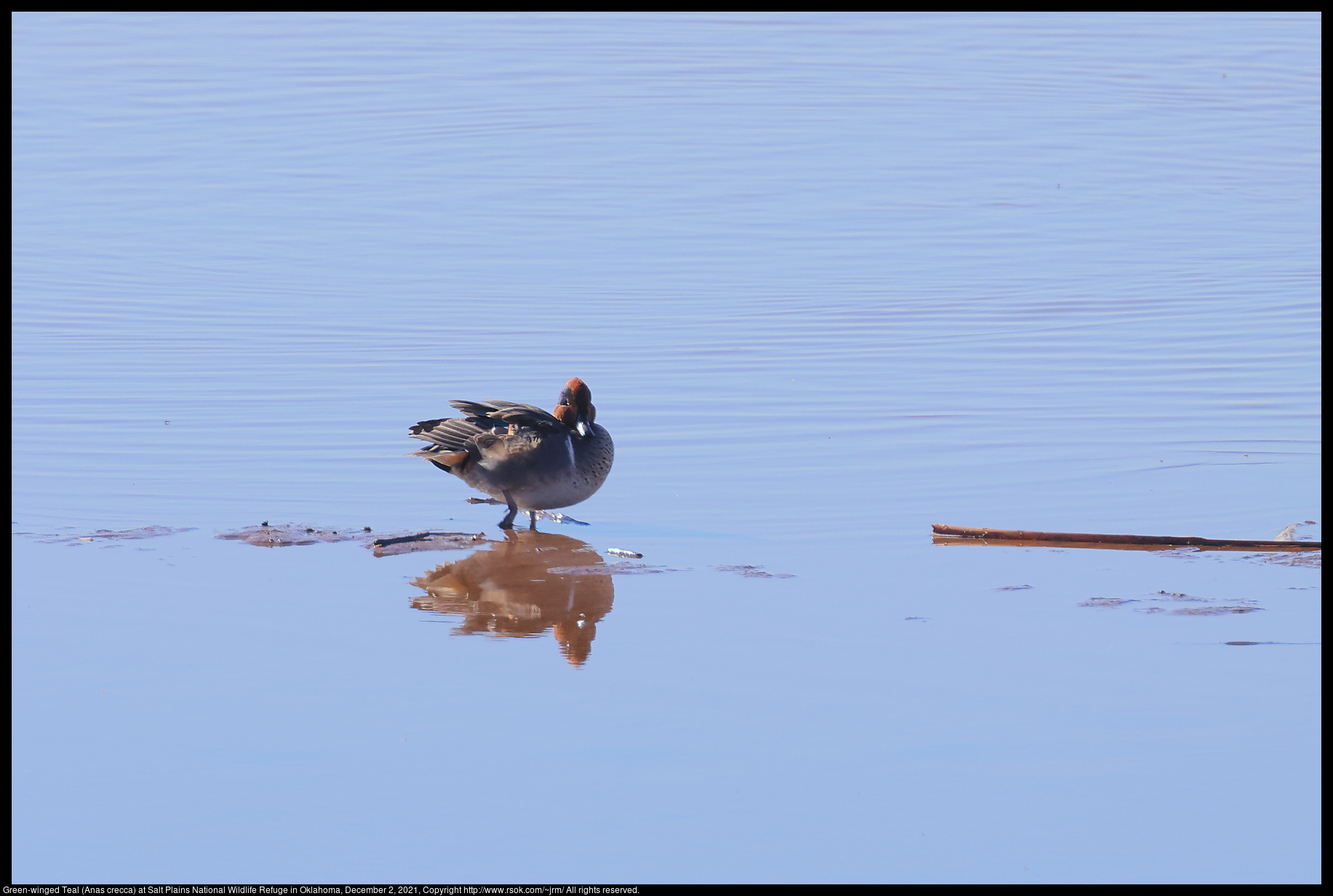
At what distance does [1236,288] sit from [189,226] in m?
8.82

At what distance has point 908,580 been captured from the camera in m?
6.55

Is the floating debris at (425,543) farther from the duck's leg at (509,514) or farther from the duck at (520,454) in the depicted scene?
the duck at (520,454)

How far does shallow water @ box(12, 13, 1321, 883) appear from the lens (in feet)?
15.0

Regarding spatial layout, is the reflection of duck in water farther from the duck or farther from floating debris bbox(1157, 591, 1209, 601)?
floating debris bbox(1157, 591, 1209, 601)

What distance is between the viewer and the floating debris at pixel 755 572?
6637 mm

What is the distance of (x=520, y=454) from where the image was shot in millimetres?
7660

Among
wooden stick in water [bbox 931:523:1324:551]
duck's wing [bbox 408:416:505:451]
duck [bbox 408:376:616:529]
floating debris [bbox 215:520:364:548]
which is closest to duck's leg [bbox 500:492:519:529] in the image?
Answer: duck [bbox 408:376:616:529]

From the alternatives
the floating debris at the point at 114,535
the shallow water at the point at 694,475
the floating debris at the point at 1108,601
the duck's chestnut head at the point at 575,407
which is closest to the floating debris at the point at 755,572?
the shallow water at the point at 694,475

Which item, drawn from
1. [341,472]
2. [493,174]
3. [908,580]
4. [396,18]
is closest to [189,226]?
[493,174]

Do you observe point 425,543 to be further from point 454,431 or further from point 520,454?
point 454,431

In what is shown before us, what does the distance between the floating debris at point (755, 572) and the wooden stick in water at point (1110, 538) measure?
0.79 metres

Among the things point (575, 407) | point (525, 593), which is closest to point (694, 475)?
point (575, 407)

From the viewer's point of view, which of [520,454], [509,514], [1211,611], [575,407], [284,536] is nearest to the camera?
[1211,611]

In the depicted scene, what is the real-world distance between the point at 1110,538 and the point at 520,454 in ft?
8.52
